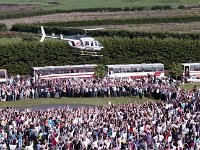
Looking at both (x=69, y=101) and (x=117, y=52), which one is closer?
(x=69, y=101)

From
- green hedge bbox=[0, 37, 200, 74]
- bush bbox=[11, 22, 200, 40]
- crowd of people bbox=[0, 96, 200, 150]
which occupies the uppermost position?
bush bbox=[11, 22, 200, 40]

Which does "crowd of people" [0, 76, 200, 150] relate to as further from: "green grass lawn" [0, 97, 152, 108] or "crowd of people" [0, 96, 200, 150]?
"green grass lawn" [0, 97, 152, 108]

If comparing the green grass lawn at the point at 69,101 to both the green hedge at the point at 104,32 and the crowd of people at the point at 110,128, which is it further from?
the green hedge at the point at 104,32

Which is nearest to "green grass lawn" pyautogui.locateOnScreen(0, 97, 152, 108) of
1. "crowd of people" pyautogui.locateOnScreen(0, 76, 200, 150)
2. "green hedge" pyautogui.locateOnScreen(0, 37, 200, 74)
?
"crowd of people" pyautogui.locateOnScreen(0, 76, 200, 150)

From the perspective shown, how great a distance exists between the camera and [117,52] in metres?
84.1

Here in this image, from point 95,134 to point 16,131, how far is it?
5.35 meters

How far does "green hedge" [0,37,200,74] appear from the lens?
80.4 metres

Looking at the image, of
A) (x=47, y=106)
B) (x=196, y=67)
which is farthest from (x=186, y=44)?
(x=47, y=106)

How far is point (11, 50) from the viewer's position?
3120 inches

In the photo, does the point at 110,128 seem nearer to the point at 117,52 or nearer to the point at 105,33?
the point at 117,52

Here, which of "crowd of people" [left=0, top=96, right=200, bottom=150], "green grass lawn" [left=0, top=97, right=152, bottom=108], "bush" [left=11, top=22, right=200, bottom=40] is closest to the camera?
"crowd of people" [left=0, top=96, right=200, bottom=150]

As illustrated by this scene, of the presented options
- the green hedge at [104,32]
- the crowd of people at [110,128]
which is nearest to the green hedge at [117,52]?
the green hedge at [104,32]

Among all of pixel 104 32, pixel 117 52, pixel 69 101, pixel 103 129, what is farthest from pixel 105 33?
pixel 103 129

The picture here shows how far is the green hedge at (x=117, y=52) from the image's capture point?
A: 80.4 metres
